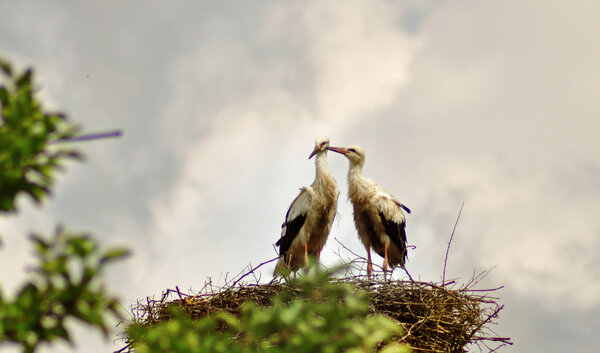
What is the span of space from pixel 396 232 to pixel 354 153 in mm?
1019

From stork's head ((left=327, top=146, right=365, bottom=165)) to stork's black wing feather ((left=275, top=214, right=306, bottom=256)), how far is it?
2.85 ft

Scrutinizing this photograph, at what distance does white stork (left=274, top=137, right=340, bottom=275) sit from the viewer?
7086mm

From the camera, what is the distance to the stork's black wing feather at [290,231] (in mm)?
7133

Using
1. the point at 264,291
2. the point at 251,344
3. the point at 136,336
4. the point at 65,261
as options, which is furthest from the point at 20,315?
the point at 264,291

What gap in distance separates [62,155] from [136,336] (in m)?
0.46

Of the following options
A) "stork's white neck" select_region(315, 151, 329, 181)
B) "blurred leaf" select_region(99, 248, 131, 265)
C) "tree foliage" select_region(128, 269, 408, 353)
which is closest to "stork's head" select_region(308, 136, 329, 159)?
"stork's white neck" select_region(315, 151, 329, 181)

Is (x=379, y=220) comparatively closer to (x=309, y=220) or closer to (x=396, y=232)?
(x=396, y=232)

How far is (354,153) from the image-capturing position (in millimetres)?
7441

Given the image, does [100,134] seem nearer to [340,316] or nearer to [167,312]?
[340,316]

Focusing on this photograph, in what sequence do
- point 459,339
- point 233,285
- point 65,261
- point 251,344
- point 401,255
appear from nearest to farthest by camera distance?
point 65,261, point 251,344, point 459,339, point 233,285, point 401,255

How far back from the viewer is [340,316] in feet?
5.01

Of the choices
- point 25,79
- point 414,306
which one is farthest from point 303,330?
point 414,306

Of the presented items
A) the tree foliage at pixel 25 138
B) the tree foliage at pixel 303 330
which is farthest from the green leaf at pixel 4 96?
the tree foliage at pixel 303 330

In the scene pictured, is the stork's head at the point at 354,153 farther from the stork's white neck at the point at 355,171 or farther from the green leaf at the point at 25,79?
the green leaf at the point at 25,79
